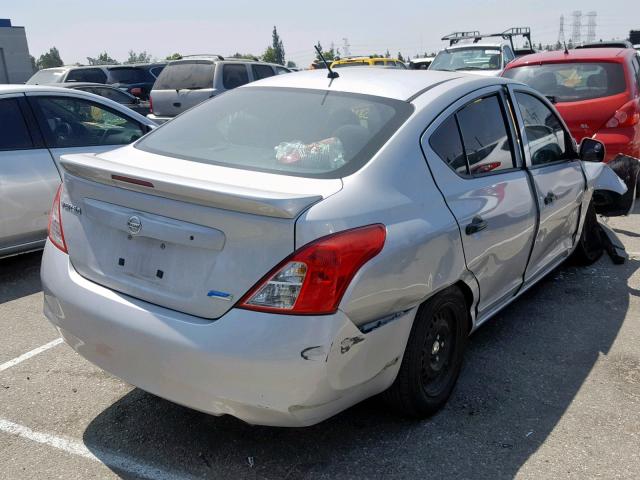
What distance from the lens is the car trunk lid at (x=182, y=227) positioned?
8.34 ft

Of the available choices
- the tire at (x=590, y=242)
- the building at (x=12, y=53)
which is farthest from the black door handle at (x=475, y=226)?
the building at (x=12, y=53)

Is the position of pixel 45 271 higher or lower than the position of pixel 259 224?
lower

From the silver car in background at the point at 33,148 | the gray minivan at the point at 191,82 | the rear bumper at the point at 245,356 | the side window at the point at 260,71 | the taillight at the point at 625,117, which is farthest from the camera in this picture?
the side window at the point at 260,71

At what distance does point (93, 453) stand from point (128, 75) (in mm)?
18171

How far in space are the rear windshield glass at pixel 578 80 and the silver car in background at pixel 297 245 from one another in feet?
14.4

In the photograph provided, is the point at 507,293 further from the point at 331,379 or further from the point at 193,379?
the point at 193,379

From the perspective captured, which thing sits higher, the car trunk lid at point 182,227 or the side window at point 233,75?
the car trunk lid at point 182,227

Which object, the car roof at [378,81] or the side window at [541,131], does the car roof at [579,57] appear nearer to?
the side window at [541,131]

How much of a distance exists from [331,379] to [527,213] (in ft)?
6.19

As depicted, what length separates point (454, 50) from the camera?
15977 millimetres

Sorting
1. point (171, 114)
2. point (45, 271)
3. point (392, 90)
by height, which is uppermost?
point (392, 90)

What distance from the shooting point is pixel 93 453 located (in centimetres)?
302

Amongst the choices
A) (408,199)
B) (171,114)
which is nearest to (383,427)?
(408,199)

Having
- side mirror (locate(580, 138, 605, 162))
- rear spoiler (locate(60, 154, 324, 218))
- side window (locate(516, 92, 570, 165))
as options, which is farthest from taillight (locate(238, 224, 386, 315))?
side mirror (locate(580, 138, 605, 162))
